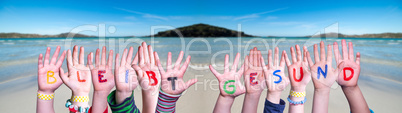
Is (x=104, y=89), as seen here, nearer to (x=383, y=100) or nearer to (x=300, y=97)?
(x=300, y=97)

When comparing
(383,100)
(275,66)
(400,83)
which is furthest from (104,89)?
(400,83)

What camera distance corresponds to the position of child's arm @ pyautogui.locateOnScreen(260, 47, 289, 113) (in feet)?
4.72

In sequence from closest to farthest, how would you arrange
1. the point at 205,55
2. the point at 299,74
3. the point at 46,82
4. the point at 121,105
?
the point at 121,105 → the point at 299,74 → the point at 46,82 → the point at 205,55

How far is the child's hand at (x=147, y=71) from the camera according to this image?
1.54 metres

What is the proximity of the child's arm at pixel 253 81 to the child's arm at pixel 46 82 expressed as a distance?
1510mm

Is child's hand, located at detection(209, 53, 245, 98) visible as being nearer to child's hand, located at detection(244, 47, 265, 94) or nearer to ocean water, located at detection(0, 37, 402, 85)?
child's hand, located at detection(244, 47, 265, 94)

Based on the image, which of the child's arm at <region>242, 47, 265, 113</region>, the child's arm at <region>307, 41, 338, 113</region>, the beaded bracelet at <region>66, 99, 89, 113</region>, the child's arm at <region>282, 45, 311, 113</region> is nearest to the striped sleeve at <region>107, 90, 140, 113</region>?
the beaded bracelet at <region>66, 99, 89, 113</region>

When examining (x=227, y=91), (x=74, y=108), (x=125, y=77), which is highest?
(x=125, y=77)

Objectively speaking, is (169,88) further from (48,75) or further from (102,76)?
(48,75)

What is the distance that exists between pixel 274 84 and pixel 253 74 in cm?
18

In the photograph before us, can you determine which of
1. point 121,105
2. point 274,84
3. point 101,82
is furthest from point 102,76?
point 274,84

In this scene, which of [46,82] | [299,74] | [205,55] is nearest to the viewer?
[299,74]

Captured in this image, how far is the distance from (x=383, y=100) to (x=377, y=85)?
99 cm

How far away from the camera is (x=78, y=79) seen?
1656 mm
